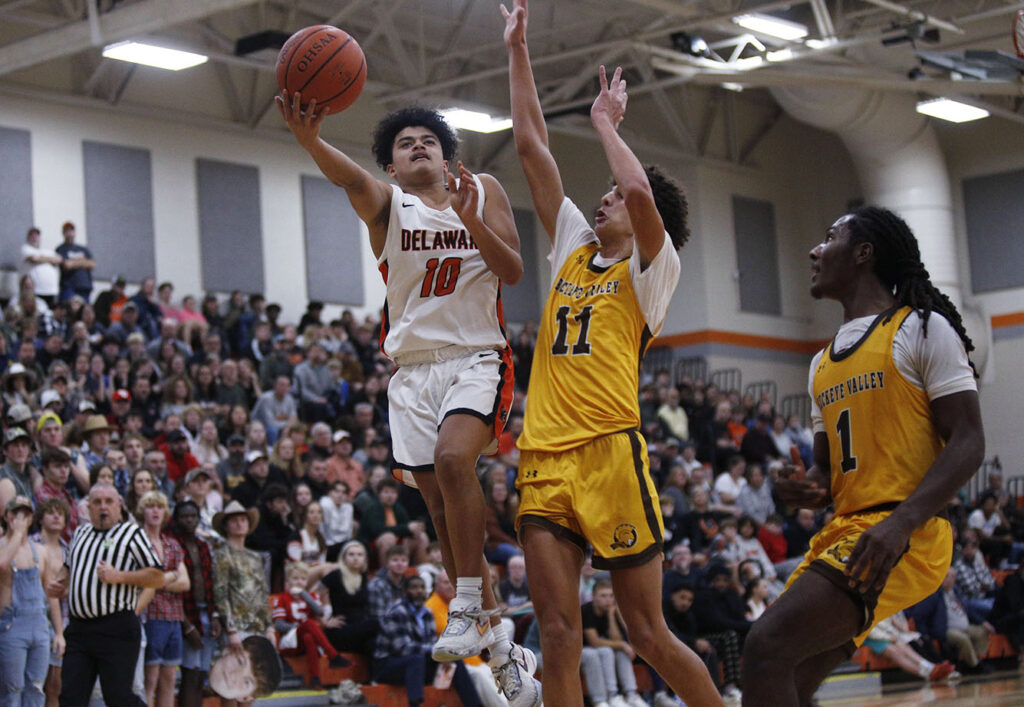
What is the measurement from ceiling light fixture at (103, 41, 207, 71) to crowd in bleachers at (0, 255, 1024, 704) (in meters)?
2.79

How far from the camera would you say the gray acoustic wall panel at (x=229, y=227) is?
2000 cm

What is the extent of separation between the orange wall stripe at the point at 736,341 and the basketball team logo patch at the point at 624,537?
19.0m

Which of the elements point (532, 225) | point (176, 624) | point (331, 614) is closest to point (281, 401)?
point (331, 614)

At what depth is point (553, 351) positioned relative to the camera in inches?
200

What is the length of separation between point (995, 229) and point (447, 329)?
20.9 metres

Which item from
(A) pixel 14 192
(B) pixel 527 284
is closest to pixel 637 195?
(A) pixel 14 192

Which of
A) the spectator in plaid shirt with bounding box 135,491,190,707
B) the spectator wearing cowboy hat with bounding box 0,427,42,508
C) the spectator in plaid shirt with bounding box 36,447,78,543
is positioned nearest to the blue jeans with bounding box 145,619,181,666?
the spectator in plaid shirt with bounding box 135,491,190,707

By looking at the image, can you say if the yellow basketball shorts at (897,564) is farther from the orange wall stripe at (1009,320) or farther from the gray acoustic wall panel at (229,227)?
the orange wall stripe at (1009,320)

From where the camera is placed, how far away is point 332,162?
5.04 m

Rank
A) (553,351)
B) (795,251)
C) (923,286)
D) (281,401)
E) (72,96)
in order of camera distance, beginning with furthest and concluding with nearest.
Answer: (795,251), (72,96), (281,401), (553,351), (923,286)

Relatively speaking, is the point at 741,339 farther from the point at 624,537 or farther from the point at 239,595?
the point at 624,537

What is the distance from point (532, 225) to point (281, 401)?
33.4 feet

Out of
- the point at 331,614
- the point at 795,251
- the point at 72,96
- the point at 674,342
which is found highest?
the point at 72,96

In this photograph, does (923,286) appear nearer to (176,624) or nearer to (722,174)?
(176,624)
